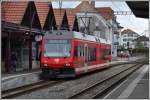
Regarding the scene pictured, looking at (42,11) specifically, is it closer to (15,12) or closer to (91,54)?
(15,12)

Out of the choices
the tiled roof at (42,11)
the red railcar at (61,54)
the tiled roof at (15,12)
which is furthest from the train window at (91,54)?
the tiled roof at (42,11)

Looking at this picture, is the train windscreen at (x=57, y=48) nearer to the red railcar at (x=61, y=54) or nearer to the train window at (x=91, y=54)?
the red railcar at (x=61, y=54)

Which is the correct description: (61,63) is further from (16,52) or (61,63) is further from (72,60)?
(16,52)

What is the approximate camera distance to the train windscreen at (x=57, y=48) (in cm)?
2866

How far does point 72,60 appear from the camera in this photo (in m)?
28.5

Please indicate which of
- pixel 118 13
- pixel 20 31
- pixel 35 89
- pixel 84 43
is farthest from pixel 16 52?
pixel 118 13

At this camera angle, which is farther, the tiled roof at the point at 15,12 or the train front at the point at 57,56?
the tiled roof at the point at 15,12

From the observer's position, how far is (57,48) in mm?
28719

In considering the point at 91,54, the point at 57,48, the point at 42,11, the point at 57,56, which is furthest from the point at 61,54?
→ the point at 42,11

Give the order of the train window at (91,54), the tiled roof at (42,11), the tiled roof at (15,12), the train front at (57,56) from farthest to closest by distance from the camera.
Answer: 1. the tiled roof at (42,11)
2. the tiled roof at (15,12)
3. the train window at (91,54)
4. the train front at (57,56)

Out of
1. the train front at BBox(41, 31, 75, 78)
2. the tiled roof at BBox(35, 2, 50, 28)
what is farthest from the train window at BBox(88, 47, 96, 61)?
the tiled roof at BBox(35, 2, 50, 28)

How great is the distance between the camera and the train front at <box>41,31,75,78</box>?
2856cm

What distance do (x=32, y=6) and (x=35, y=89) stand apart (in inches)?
847

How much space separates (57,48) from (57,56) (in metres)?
0.46
